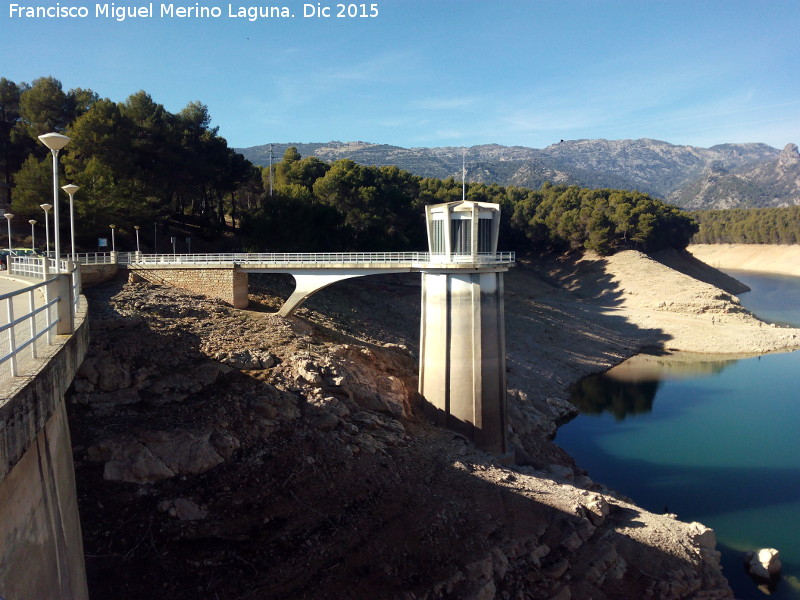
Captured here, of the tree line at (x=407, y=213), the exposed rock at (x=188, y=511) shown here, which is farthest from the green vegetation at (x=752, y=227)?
the exposed rock at (x=188, y=511)

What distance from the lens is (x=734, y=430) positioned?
31125 millimetres

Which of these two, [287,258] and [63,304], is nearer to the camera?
[63,304]

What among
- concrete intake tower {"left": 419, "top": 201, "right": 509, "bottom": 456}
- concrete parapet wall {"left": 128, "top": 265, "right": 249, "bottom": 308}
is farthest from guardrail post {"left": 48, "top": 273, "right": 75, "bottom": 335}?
concrete parapet wall {"left": 128, "top": 265, "right": 249, "bottom": 308}

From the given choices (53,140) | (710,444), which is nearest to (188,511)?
(53,140)

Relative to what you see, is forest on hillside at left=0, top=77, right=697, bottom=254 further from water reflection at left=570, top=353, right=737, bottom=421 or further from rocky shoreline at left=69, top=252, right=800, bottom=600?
water reflection at left=570, top=353, right=737, bottom=421

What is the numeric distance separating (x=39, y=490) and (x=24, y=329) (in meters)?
4.74

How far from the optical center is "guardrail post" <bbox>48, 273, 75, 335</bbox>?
1190 centimetres

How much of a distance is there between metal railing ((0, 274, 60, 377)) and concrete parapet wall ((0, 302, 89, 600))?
1.11 feet

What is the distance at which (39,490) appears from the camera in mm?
9367

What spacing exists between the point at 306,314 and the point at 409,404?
34.8ft

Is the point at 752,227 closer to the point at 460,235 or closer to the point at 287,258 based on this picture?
the point at 460,235

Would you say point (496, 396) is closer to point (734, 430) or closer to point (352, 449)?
point (352, 449)

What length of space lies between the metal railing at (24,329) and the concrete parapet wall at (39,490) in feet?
1.11

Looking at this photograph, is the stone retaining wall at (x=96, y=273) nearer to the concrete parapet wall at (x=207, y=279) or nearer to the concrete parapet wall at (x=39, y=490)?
the concrete parapet wall at (x=207, y=279)
